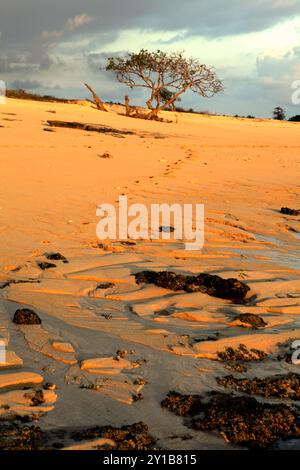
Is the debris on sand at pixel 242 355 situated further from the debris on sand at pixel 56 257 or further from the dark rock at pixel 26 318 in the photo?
the debris on sand at pixel 56 257

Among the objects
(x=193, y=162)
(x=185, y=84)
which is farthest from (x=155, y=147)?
(x=185, y=84)

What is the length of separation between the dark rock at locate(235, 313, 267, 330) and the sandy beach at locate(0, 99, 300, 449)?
1 cm

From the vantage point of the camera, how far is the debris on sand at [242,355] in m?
2.75

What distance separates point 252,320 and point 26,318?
126cm

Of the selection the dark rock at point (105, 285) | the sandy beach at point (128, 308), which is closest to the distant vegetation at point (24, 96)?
the sandy beach at point (128, 308)

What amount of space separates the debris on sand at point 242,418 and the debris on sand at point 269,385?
0.11 m

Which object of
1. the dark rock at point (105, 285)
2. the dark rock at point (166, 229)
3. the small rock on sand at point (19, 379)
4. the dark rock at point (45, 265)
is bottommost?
the small rock on sand at point (19, 379)

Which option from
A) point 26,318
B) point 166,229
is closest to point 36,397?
point 26,318

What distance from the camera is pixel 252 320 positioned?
3.19m

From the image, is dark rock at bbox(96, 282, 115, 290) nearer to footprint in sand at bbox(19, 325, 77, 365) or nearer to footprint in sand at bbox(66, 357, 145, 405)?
footprint in sand at bbox(19, 325, 77, 365)

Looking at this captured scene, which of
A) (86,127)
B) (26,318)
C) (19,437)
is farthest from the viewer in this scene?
(86,127)

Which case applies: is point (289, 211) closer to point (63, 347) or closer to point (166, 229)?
point (166, 229)

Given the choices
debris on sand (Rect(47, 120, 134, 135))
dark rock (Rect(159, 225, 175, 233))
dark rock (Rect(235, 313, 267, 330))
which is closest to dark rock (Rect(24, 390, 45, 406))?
dark rock (Rect(235, 313, 267, 330))

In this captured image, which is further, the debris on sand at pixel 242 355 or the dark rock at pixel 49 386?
the debris on sand at pixel 242 355
